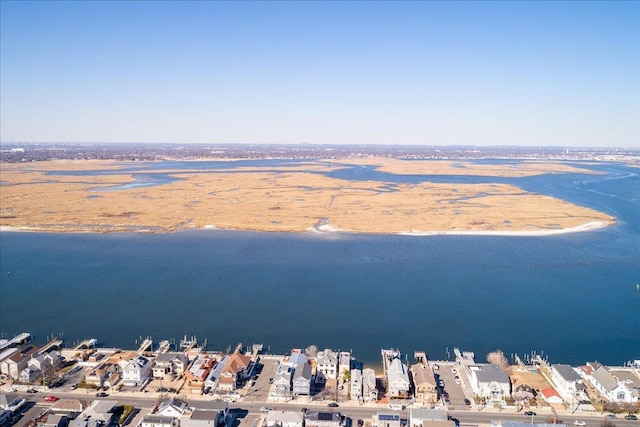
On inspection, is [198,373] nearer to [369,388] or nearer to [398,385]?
[369,388]

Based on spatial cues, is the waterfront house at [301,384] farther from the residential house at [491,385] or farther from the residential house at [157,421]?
the residential house at [491,385]

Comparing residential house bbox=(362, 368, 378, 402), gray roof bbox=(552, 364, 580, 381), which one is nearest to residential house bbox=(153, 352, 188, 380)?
residential house bbox=(362, 368, 378, 402)

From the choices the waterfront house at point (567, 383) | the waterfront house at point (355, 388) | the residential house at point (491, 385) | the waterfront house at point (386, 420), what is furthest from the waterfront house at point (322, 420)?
the waterfront house at point (567, 383)

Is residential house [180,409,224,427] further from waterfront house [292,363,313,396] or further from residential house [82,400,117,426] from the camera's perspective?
waterfront house [292,363,313,396]

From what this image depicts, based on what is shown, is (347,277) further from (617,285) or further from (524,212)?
(524,212)

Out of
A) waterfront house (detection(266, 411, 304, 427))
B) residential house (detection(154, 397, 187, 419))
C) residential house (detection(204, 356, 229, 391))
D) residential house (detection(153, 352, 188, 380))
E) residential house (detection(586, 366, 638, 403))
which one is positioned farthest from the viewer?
residential house (detection(153, 352, 188, 380))

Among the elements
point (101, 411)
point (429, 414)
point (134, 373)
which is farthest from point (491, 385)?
point (101, 411)
